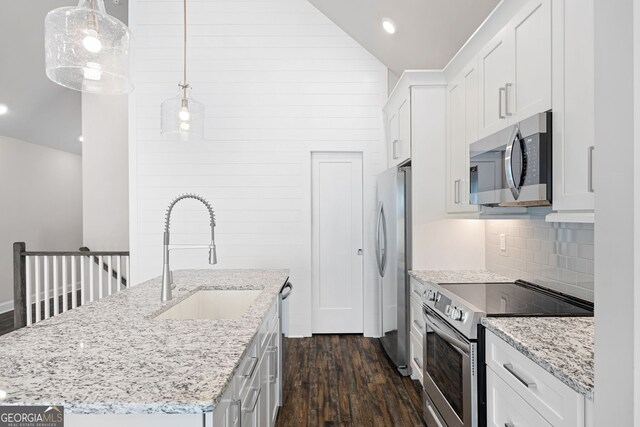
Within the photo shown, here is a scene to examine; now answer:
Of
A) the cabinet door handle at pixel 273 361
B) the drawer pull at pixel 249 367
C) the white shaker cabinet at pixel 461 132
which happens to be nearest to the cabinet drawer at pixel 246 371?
the drawer pull at pixel 249 367

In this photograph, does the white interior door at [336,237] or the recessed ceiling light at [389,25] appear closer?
the recessed ceiling light at [389,25]

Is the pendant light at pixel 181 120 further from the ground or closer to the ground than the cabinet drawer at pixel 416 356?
further from the ground

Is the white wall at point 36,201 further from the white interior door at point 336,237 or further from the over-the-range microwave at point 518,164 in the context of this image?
the over-the-range microwave at point 518,164

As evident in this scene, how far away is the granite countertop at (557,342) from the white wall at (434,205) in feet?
4.59

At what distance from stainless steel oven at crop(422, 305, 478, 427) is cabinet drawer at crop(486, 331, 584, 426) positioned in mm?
146

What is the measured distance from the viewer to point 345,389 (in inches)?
117

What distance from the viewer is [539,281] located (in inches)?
90.9

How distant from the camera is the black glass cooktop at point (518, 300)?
1746mm

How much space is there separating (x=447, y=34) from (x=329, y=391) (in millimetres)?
2958

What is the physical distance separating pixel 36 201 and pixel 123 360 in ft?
20.9

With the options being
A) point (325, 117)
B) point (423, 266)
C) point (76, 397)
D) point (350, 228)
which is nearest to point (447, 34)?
point (325, 117)

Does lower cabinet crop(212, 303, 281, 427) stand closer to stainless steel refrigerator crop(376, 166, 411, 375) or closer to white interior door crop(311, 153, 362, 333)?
stainless steel refrigerator crop(376, 166, 411, 375)

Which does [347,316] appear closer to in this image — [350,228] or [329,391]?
[350,228]

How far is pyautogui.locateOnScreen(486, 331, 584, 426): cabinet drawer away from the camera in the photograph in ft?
3.67
